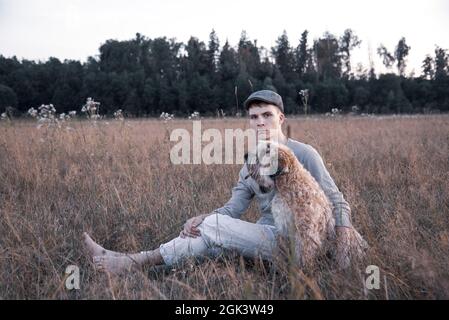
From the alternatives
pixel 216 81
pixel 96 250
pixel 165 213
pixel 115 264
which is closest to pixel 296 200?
pixel 115 264

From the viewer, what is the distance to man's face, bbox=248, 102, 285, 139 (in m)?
3.30

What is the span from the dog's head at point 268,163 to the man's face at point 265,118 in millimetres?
239

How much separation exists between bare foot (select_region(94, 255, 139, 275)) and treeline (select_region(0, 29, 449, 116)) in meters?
19.7

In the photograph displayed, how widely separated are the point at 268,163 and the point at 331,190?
56 centimetres

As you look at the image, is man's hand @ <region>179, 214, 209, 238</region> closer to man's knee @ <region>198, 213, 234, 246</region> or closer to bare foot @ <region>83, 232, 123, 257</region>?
man's knee @ <region>198, 213, 234, 246</region>

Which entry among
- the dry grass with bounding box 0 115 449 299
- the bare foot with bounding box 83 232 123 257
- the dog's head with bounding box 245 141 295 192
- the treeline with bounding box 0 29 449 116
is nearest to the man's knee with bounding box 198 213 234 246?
the dry grass with bounding box 0 115 449 299

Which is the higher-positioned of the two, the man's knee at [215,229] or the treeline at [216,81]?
the treeline at [216,81]

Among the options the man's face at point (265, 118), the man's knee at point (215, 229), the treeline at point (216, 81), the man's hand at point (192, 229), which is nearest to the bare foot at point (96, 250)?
the man's hand at point (192, 229)

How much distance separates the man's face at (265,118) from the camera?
10.8ft

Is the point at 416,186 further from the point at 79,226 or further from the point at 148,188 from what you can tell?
the point at 79,226

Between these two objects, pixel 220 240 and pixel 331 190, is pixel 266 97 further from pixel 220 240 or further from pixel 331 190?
pixel 220 240

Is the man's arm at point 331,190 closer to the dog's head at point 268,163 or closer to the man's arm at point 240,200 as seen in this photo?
the dog's head at point 268,163
